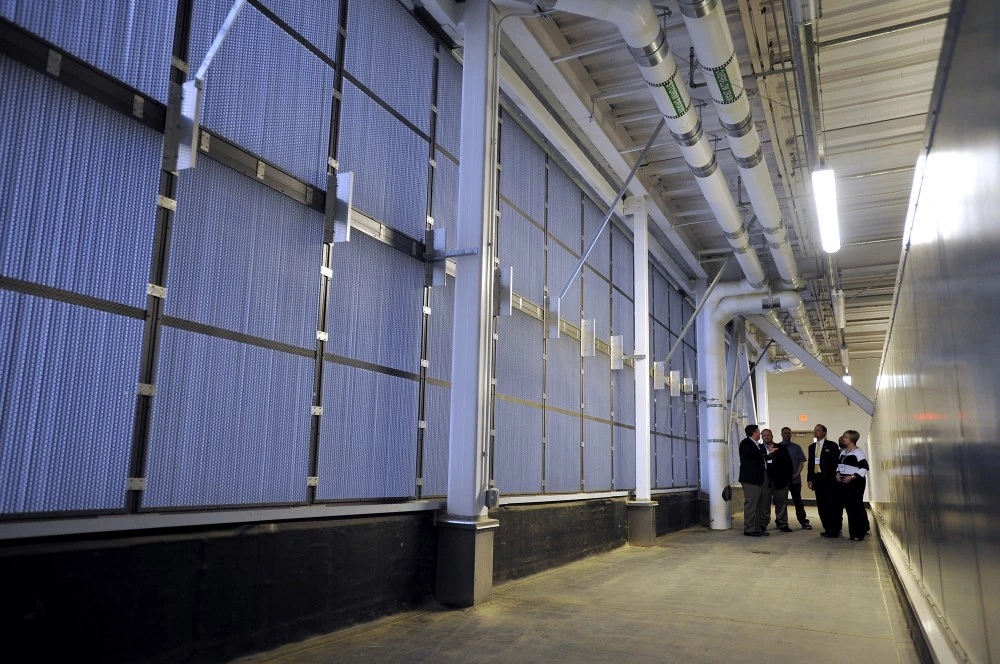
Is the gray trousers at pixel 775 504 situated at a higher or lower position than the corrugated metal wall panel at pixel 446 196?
lower

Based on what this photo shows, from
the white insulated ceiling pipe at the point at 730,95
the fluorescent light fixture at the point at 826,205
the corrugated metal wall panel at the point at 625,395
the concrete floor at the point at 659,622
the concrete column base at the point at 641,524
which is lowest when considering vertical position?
the concrete floor at the point at 659,622

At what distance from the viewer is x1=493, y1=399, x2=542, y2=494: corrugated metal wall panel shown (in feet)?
24.4

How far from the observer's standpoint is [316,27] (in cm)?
513

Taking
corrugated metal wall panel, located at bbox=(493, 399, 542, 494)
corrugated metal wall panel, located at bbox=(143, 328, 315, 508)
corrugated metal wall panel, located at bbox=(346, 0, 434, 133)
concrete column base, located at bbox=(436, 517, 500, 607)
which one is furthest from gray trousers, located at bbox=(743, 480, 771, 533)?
corrugated metal wall panel, located at bbox=(143, 328, 315, 508)

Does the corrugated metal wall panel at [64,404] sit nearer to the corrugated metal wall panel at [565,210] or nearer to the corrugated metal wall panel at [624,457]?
the corrugated metal wall panel at [565,210]

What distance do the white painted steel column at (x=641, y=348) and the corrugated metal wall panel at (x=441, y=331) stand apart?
5.15 m

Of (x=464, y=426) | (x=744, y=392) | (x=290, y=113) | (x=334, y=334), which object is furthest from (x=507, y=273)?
(x=744, y=392)

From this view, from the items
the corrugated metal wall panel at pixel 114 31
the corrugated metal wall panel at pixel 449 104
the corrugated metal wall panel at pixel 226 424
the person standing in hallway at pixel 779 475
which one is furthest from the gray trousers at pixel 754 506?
the corrugated metal wall panel at pixel 114 31

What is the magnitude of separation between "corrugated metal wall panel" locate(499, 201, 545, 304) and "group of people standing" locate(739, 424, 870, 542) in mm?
5068

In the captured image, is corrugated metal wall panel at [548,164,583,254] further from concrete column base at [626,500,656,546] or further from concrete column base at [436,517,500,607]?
concrete column base at [436,517,500,607]

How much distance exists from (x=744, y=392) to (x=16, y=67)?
20384 mm

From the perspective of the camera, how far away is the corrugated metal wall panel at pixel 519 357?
25.2 ft

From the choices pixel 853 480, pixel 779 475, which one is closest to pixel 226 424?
pixel 853 480

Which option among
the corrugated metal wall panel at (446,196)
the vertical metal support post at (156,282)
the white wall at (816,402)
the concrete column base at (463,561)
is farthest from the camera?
the white wall at (816,402)
